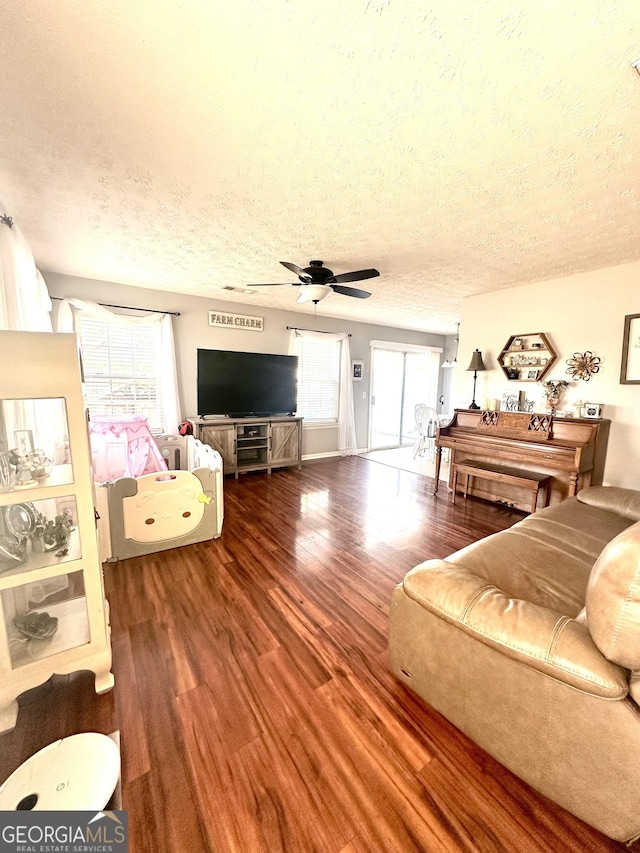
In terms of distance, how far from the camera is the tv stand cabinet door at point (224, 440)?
171 inches

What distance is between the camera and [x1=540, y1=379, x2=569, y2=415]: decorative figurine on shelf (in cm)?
334

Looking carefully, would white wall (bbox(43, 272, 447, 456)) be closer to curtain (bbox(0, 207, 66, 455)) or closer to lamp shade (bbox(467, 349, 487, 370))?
curtain (bbox(0, 207, 66, 455))

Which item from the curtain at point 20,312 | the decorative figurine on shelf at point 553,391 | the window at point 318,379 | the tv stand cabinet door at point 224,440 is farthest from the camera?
the window at point 318,379

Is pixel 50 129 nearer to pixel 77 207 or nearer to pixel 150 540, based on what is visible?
pixel 77 207

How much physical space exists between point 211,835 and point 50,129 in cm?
271

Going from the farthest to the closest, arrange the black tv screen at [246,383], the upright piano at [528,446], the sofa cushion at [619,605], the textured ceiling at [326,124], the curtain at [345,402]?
the curtain at [345,402]
the black tv screen at [246,383]
the upright piano at [528,446]
the textured ceiling at [326,124]
the sofa cushion at [619,605]

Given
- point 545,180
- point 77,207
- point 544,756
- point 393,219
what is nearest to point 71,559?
point 544,756

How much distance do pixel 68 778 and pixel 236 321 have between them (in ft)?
15.1

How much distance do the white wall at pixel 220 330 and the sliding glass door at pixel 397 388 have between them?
0.26 meters

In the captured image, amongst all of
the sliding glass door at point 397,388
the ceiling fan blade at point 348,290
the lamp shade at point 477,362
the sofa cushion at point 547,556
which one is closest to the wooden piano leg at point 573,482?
the sofa cushion at point 547,556

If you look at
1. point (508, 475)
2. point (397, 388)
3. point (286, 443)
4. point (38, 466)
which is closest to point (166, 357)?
point (286, 443)

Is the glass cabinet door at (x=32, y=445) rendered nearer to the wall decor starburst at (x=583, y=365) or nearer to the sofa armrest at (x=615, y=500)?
the sofa armrest at (x=615, y=500)

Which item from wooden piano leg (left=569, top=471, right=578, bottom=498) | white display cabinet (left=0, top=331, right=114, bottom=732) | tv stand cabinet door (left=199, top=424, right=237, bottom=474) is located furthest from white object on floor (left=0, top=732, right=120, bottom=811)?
wooden piano leg (left=569, top=471, right=578, bottom=498)

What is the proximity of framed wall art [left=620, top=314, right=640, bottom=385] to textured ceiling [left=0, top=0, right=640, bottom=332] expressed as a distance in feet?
2.04
